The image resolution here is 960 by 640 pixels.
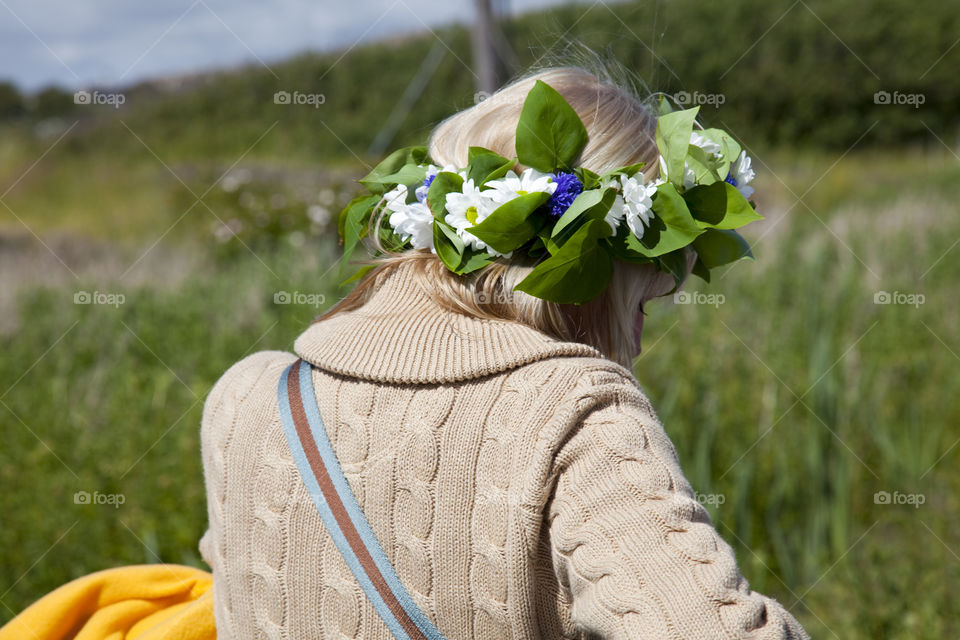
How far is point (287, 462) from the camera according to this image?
1.05m

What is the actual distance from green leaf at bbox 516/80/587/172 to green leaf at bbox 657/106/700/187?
→ 5.2 inches

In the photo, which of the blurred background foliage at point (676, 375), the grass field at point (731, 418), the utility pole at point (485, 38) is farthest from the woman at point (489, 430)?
the utility pole at point (485, 38)

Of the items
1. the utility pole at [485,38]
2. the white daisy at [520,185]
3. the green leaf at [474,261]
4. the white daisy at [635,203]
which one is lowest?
the green leaf at [474,261]

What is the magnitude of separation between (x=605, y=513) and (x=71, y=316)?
13.6 feet

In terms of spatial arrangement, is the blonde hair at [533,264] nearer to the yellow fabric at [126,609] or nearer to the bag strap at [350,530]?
the bag strap at [350,530]

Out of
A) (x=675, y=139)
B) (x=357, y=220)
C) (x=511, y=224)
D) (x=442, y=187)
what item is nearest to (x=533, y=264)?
(x=511, y=224)

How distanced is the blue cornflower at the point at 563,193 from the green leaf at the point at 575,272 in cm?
5

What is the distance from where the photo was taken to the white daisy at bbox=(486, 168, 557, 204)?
112 centimetres

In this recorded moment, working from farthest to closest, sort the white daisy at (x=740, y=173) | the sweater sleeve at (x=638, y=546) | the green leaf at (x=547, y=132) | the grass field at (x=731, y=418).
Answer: the grass field at (x=731, y=418), the white daisy at (x=740, y=173), the green leaf at (x=547, y=132), the sweater sleeve at (x=638, y=546)

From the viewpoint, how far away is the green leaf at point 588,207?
1.09 meters

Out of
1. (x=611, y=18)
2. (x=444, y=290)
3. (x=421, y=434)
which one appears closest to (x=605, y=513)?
(x=421, y=434)

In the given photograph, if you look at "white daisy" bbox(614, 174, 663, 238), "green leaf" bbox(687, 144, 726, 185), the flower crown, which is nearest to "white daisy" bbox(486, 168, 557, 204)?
the flower crown

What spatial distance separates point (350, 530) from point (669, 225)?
2.05 feet

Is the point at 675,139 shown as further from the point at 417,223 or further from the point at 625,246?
the point at 417,223
